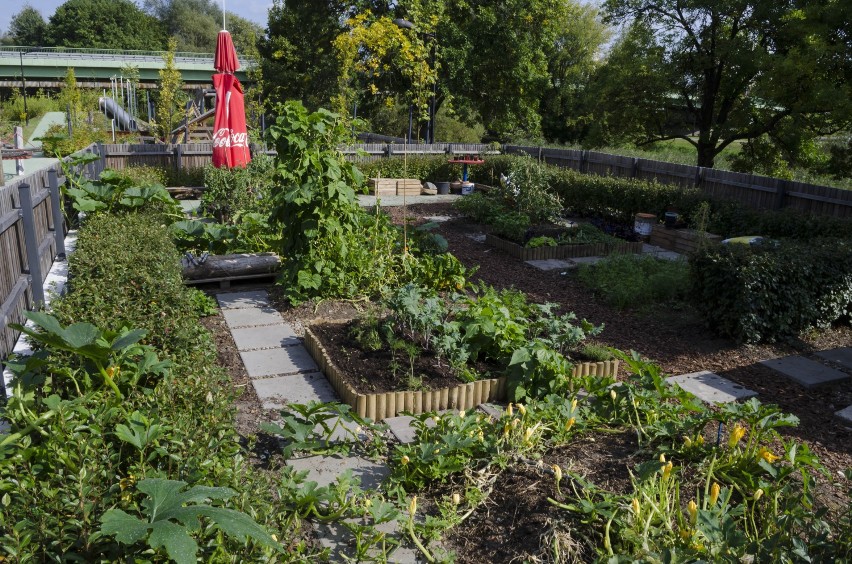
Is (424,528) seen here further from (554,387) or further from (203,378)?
(554,387)

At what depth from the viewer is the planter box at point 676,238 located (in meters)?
10.7

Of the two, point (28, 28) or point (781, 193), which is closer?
point (781, 193)

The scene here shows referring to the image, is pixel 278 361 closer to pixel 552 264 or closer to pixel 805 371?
pixel 805 371

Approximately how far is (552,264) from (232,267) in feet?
15.2

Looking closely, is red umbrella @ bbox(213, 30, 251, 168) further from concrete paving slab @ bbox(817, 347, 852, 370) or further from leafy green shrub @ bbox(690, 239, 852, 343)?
concrete paving slab @ bbox(817, 347, 852, 370)

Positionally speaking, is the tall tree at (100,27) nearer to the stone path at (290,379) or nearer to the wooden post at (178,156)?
the wooden post at (178,156)

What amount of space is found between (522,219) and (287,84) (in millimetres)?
23676

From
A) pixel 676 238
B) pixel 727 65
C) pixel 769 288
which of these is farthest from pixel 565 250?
pixel 727 65

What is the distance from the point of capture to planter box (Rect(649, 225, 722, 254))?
10.7 m

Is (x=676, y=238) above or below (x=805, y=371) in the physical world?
above

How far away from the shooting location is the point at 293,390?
527 cm

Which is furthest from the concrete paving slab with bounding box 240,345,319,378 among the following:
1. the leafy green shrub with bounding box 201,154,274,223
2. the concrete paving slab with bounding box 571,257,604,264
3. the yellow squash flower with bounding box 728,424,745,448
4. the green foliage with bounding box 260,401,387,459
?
the concrete paving slab with bounding box 571,257,604,264

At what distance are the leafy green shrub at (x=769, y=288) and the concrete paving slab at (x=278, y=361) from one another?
414 centimetres

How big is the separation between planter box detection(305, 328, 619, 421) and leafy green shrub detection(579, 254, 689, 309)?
2.66 meters
